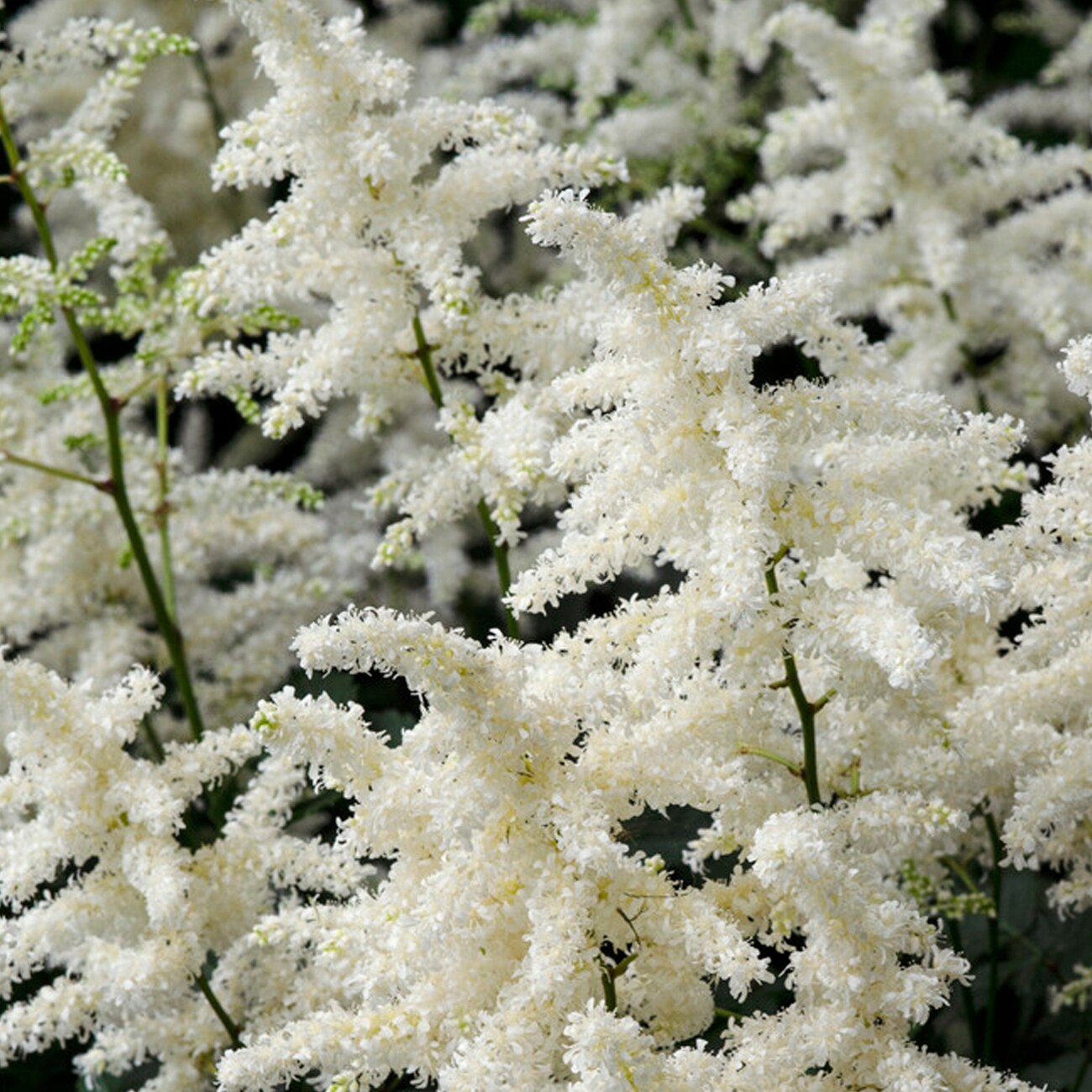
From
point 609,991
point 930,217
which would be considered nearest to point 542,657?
point 609,991

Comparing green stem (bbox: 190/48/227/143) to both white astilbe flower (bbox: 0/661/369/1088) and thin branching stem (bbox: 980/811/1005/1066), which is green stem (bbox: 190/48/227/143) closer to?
white astilbe flower (bbox: 0/661/369/1088)

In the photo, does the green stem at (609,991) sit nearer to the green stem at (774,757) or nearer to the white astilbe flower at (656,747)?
the white astilbe flower at (656,747)

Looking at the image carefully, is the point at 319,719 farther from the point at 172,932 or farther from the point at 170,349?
the point at 170,349

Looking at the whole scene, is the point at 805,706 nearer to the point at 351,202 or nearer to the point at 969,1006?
the point at 969,1006

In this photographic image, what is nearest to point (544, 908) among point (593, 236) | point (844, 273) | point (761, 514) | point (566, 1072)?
point (566, 1072)

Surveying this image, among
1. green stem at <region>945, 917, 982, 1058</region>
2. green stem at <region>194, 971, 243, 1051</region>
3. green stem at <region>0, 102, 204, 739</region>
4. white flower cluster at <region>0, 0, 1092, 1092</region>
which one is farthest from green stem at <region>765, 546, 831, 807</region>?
green stem at <region>0, 102, 204, 739</region>

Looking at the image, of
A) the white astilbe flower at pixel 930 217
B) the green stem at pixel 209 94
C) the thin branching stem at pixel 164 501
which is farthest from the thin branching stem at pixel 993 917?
the green stem at pixel 209 94

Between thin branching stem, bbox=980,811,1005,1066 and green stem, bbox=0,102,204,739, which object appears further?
green stem, bbox=0,102,204,739
